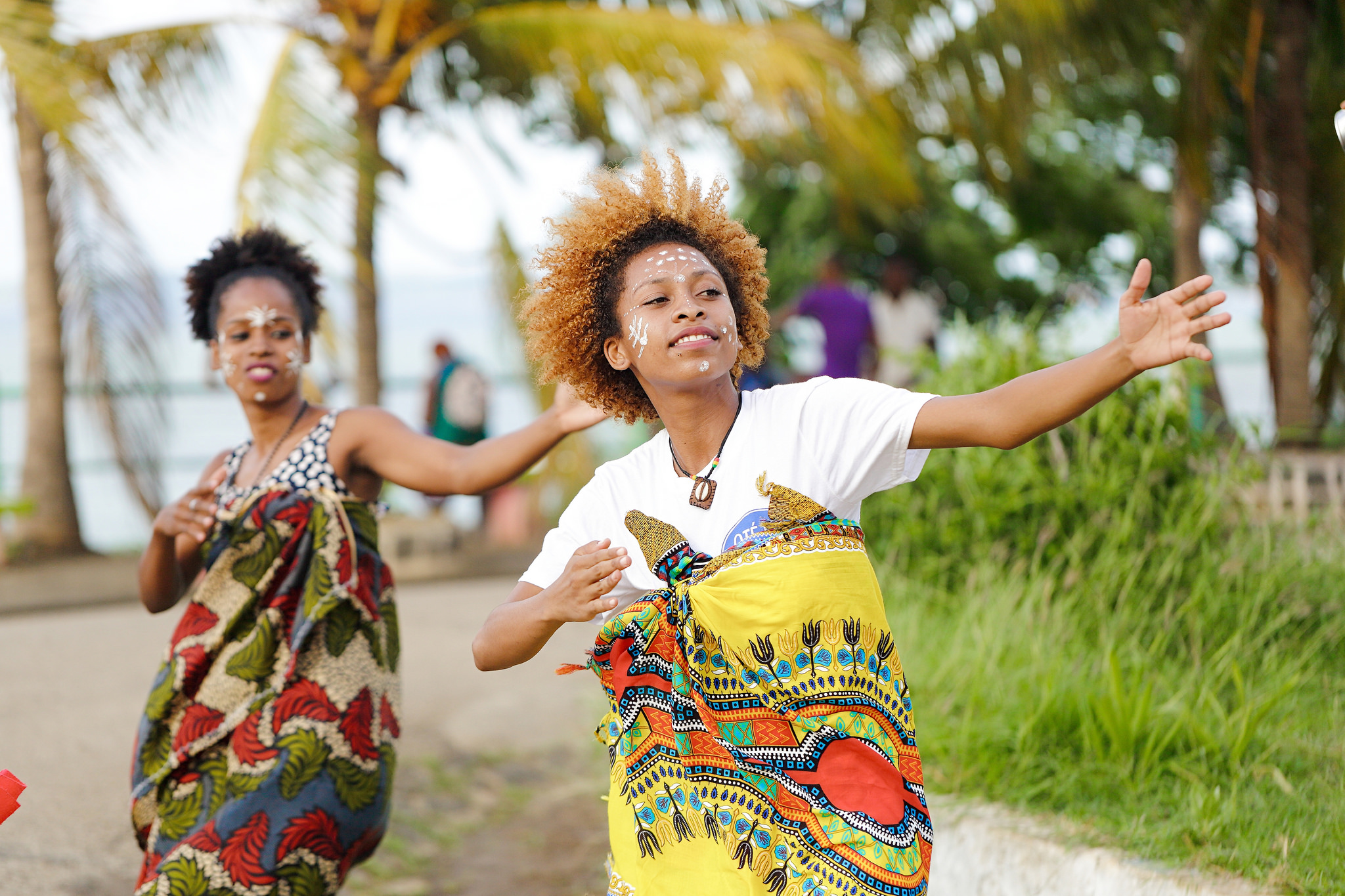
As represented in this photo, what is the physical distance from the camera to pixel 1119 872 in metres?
2.79

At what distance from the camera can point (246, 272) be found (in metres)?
3.39

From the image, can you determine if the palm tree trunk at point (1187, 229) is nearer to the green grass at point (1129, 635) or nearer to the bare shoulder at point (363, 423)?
the green grass at point (1129, 635)

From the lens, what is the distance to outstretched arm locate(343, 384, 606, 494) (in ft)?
9.84

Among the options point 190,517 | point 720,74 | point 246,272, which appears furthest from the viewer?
point 720,74

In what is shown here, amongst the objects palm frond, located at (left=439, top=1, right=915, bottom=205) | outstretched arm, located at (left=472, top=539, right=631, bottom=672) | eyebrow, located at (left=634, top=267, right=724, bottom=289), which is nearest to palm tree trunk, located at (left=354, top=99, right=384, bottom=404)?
palm frond, located at (left=439, top=1, right=915, bottom=205)

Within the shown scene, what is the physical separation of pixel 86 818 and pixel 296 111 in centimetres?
510

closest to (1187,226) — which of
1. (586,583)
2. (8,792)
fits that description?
(586,583)

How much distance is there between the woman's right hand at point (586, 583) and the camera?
6.42ft

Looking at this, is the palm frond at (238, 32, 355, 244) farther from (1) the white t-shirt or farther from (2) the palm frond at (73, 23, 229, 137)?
(1) the white t-shirt

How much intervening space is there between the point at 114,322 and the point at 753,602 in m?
7.96

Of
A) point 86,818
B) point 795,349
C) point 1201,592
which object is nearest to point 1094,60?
point 795,349

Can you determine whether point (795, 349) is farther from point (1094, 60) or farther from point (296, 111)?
point (296, 111)

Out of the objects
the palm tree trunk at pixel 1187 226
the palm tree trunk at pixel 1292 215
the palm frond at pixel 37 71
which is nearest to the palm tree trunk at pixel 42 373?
the palm frond at pixel 37 71

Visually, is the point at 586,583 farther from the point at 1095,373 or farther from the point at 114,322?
the point at 114,322
